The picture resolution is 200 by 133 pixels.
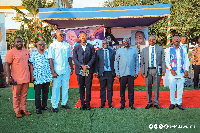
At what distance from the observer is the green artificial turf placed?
416cm

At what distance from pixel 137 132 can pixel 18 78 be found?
314cm

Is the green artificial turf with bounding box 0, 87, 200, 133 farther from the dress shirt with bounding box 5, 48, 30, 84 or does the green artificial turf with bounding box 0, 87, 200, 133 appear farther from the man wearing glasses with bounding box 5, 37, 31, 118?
the dress shirt with bounding box 5, 48, 30, 84

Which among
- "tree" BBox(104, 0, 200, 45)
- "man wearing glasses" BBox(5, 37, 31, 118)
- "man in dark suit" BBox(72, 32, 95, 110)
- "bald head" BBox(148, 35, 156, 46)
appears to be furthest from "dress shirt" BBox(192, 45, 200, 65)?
"tree" BBox(104, 0, 200, 45)

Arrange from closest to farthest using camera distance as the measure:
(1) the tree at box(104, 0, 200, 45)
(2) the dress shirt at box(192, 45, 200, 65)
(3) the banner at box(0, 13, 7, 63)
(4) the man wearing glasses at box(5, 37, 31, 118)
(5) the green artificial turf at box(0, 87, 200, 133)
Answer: (5) the green artificial turf at box(0, 87, 200, 133) → (4) the man wearing glasses at box(5, 37, 31, 118) → (2) the dress shirt at box(192, 45, 200, 65) → (3) the banner at box(0, 13, 7, 63) → (1) the tree at box(104, 0, 200, 45)

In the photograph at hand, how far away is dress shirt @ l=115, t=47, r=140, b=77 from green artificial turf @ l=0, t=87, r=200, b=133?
3.42 ft

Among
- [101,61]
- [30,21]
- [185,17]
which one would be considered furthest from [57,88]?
[30,21]

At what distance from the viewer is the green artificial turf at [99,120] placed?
4156 mm

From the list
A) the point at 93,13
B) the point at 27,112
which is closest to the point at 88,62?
the point at 27,112

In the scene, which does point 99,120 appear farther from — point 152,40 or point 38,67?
point 152,40

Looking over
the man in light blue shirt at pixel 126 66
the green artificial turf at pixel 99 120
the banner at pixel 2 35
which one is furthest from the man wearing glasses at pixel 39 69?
the banner at pixel 2 35

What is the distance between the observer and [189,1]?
1769 centimetres

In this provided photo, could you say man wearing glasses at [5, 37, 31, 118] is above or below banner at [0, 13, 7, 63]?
below

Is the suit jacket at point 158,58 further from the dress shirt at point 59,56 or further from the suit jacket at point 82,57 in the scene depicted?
the dress shirt at point 59,56

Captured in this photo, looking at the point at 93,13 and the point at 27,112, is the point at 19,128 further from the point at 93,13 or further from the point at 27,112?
Answer: the point at 93,13
